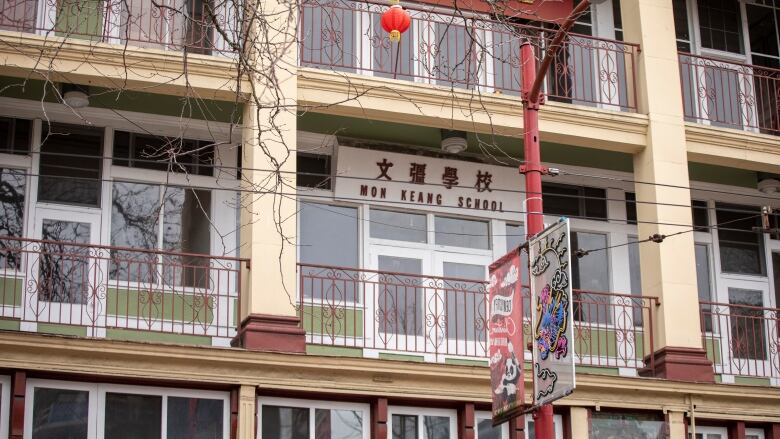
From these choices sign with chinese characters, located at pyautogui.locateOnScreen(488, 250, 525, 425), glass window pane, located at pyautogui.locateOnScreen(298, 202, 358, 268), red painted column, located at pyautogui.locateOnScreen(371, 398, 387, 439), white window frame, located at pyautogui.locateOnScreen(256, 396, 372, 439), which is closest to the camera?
sign with chinese characters, located at pyautogui.locateOnScreen(488, 250, 525, 425)

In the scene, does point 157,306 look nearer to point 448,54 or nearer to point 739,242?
point 448,54

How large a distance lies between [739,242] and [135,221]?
29.2 feet

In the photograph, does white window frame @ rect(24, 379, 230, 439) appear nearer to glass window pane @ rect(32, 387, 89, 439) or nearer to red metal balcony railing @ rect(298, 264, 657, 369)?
glass window pane @ rect(32, 387, 89, 439)

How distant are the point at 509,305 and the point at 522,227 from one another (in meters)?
6.26

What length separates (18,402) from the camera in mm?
14547

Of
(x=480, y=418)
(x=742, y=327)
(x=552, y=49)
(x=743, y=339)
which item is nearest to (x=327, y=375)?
(x=480, y=418)

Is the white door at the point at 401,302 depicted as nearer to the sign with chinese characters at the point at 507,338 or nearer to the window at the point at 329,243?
the window at the point at 329,243

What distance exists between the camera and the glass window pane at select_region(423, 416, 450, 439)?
1650 centimetres

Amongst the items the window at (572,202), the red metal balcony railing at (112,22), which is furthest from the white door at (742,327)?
the red metal balcony railing at (112,22)

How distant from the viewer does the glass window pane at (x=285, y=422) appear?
15797mm

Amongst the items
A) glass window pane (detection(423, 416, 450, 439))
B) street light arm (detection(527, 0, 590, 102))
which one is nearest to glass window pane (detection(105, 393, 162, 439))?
glass window pane (detection(423, 416, 450, 439))

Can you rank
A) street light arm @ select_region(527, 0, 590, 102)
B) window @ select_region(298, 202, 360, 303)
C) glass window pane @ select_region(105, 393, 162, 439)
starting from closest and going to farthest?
street light arm @ select_region(527, 0, 590, 102) < glass window pane @ select_region(105, 393, 162, 439) < window @ select_region(298, 202, 360, 303)

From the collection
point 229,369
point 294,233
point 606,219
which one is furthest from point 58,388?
point 606,219

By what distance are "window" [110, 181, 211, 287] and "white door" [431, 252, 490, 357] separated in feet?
10.2
